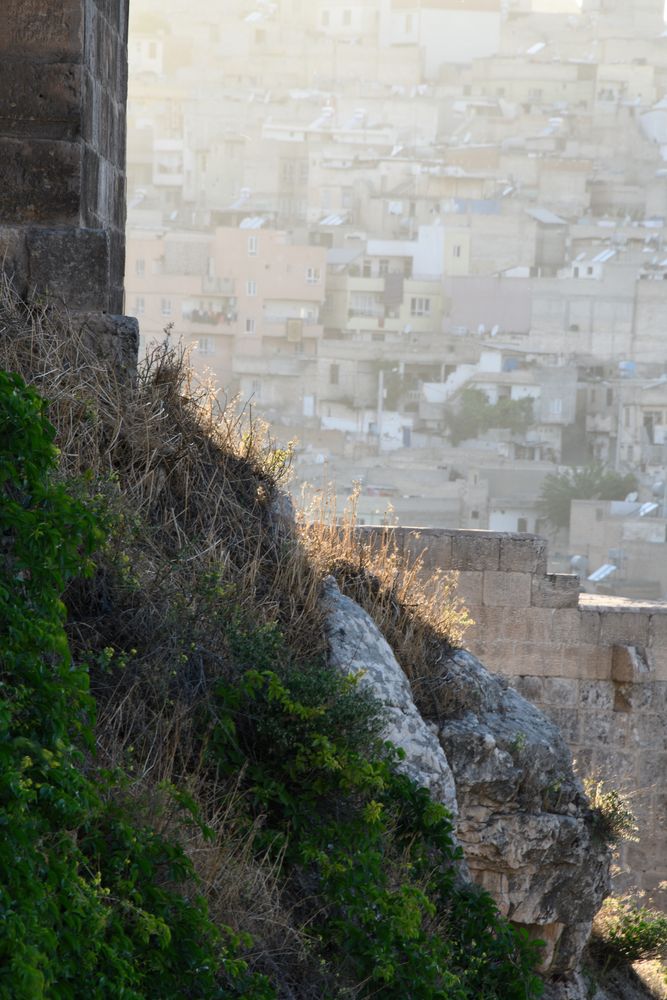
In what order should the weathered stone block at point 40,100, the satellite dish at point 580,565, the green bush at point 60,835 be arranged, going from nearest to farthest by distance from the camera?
the green bush at point 60,835 < the weathered stone block at point 40,100 < the satellite dish at point 580,565

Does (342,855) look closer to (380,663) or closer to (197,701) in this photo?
(197,701)

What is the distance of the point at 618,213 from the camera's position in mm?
83625

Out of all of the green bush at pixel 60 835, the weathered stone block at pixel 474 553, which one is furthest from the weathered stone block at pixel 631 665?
the green bush at pixel 60 835

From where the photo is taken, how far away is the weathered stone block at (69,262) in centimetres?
550

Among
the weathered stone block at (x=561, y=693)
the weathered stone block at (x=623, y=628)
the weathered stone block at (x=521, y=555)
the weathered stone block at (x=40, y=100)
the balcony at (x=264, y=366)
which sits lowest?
the balcony at (x=264, y=366)

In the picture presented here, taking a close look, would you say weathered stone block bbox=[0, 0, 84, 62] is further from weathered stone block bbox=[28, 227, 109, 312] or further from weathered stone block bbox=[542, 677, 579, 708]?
weathered stone block bbox=[542, 677, 579, 708]

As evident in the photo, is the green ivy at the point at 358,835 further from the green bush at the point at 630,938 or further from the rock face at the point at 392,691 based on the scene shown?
the green bush at the point at 630,938

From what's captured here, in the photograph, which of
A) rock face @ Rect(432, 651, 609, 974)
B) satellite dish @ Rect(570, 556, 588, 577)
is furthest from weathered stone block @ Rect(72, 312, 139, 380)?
satellite dish @ Rect(570, 556, 588, 577)

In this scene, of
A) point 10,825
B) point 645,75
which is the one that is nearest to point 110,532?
point 10,825

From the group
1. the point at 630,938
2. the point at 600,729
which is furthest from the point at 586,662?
the point at 630,938

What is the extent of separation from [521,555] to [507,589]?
23 cm

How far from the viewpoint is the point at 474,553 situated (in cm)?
952

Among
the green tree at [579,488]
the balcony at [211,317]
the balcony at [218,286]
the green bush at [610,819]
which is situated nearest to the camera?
the green bush at [610,819]

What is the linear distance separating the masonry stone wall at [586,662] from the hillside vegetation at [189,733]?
3.48 metres
